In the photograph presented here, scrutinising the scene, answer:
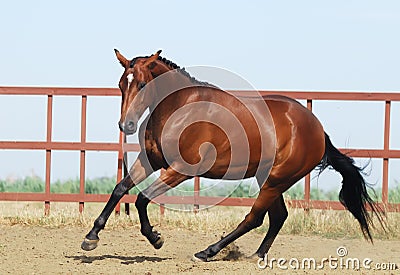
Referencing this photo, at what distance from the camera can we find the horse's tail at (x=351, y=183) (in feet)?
24.7

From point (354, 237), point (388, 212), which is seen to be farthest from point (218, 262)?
point (388, 212)

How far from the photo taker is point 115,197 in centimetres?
670

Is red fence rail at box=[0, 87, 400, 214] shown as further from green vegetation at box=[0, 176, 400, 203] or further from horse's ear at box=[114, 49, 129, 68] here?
horse's ear at box=[114, 49, 129, 68]

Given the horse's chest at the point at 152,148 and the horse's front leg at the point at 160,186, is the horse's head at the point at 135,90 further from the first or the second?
the horse's front leg at the point at 160,186

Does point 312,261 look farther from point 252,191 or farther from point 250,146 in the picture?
point 252,191

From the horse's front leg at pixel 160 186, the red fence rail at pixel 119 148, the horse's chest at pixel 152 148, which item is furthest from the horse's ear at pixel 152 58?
the red fence rail at pixel 119 148

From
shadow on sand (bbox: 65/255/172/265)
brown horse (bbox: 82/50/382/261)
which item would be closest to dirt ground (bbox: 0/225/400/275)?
shadow on sand (bbox: 65/255/172/265)

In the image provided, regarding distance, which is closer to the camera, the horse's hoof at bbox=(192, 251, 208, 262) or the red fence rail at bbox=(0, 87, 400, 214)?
the horse's hoof at bbox=(192, 251, 208, 262)

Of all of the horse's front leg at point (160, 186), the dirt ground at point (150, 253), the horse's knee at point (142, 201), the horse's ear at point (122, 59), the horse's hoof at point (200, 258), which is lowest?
the dirt ground at point (150, 253)

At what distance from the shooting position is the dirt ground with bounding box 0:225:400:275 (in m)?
6.46

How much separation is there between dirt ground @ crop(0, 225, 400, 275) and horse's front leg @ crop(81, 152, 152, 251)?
0.65 ft

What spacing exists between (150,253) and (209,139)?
4.93ft

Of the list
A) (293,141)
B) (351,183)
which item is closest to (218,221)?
(351,183)

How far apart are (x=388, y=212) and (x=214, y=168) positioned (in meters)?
3.70
